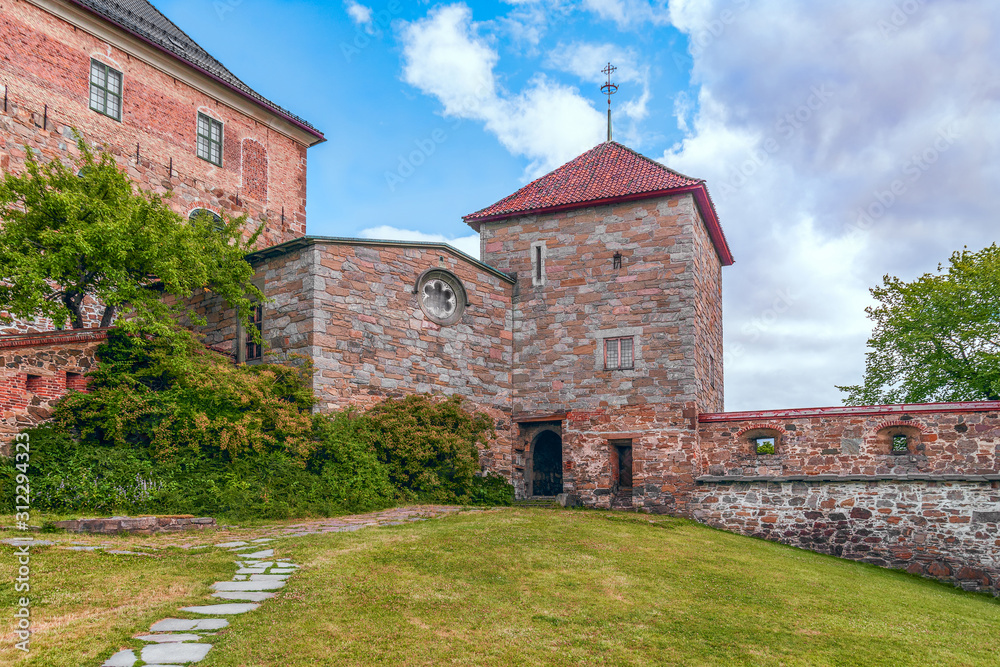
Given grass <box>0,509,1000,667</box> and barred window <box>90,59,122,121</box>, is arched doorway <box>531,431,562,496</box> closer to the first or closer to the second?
grass <box>0,509,1000,667</box>

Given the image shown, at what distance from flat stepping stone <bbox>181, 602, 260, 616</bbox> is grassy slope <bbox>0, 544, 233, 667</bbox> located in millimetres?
179

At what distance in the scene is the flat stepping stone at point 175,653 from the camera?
17.8 ft

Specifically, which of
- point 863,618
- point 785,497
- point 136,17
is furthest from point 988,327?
point 136,17

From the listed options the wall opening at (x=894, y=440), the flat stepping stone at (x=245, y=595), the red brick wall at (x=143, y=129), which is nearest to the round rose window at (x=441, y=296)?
the red brick wall at (x=143, y=129)

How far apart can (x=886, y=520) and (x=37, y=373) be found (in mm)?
15966

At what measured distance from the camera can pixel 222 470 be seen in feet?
42.9

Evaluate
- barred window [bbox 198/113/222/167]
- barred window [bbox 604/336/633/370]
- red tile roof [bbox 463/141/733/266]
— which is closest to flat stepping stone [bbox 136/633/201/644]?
barred window [bbox 604/336/633/370]

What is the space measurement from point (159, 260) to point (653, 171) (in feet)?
39.3

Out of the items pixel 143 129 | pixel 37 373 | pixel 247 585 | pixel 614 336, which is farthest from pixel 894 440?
pixel 143 129

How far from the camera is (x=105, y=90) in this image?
1930 centimetres

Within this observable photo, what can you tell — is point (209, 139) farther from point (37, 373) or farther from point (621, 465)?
point (621, 465)

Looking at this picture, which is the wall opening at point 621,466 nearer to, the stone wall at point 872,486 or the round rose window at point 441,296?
the stone wall at point 872,486

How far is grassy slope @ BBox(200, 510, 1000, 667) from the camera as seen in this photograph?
6262 mm

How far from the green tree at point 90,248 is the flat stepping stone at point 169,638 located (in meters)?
8.71
